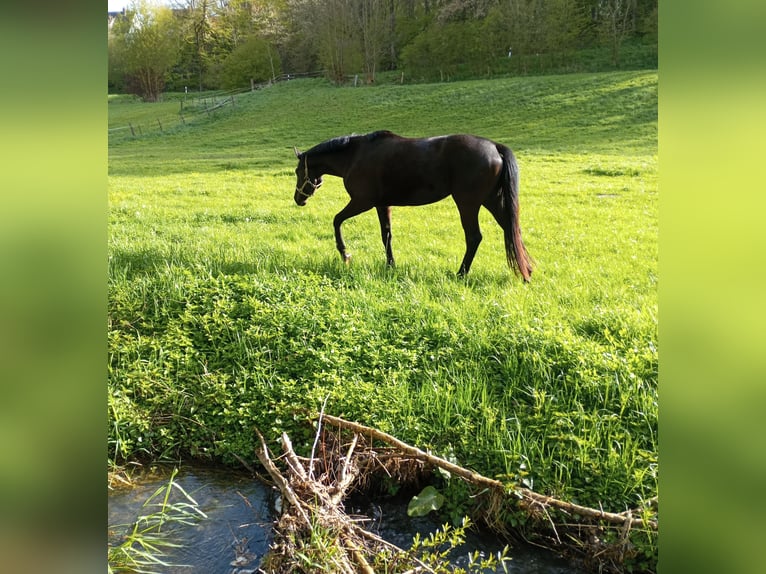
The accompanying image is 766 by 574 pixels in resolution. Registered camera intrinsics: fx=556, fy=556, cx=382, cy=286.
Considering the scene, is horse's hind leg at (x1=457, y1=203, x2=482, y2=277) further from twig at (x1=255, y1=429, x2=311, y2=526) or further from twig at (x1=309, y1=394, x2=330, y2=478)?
twig at (x1=255, y1=429, x2=311, y2=526)

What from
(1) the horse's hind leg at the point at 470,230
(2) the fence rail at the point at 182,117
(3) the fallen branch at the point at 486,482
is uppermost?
(2) the fence rail at the point at 182,117

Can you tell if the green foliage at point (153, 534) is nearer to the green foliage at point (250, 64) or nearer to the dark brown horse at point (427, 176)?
the dark brown horse at point (427, 176)

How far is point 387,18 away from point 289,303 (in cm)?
3943

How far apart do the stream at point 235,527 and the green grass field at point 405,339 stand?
0.23 meters

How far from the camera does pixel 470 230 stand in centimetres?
630

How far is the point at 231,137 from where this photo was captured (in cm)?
2573

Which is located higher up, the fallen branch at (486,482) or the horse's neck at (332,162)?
the horse's neck at (332,162)

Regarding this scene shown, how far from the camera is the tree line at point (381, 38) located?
121ft

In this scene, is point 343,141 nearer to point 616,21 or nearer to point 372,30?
point 372,30

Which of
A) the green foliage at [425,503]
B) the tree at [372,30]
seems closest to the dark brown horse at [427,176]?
the green foliage at [425,503]

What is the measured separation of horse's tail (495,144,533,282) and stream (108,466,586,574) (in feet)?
10.2

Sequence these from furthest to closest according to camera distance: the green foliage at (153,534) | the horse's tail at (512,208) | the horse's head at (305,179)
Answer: the horse's head at (305,179), the horse's tail at (512,208), the green foliage at (153,534)
